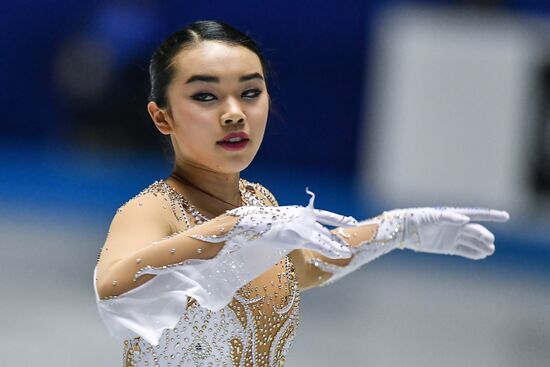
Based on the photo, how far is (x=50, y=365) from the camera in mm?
4785

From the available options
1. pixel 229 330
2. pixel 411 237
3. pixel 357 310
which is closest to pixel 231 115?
pixel 229 330

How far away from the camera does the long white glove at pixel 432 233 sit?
2.47 meters

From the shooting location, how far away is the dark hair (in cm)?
227

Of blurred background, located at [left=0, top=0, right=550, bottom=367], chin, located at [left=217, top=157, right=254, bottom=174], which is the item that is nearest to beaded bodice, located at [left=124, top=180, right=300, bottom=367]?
chin, located at [left=217, top=157, right=254, bottom=174]

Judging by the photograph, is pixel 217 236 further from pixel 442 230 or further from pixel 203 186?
pixel 442 230

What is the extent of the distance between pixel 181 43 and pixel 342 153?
274 inches

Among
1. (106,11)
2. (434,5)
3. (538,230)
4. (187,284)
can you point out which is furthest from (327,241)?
(106,11)

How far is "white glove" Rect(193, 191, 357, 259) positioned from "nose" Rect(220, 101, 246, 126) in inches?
10.2

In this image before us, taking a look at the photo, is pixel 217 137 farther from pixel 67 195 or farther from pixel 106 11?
pixel 106 11

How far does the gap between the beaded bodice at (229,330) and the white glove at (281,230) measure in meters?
0.25

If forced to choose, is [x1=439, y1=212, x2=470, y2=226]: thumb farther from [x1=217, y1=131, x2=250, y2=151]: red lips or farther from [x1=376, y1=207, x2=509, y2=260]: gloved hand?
[x1=217, y1=131, x2=250, y2=151]: red lips

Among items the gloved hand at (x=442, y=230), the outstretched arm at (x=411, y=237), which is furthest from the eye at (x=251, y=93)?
the gloved hand at (x=442, y=230)

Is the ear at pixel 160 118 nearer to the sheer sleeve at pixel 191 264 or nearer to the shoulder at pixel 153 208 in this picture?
the shoulder at pixel 153 208

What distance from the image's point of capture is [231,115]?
221 cm
